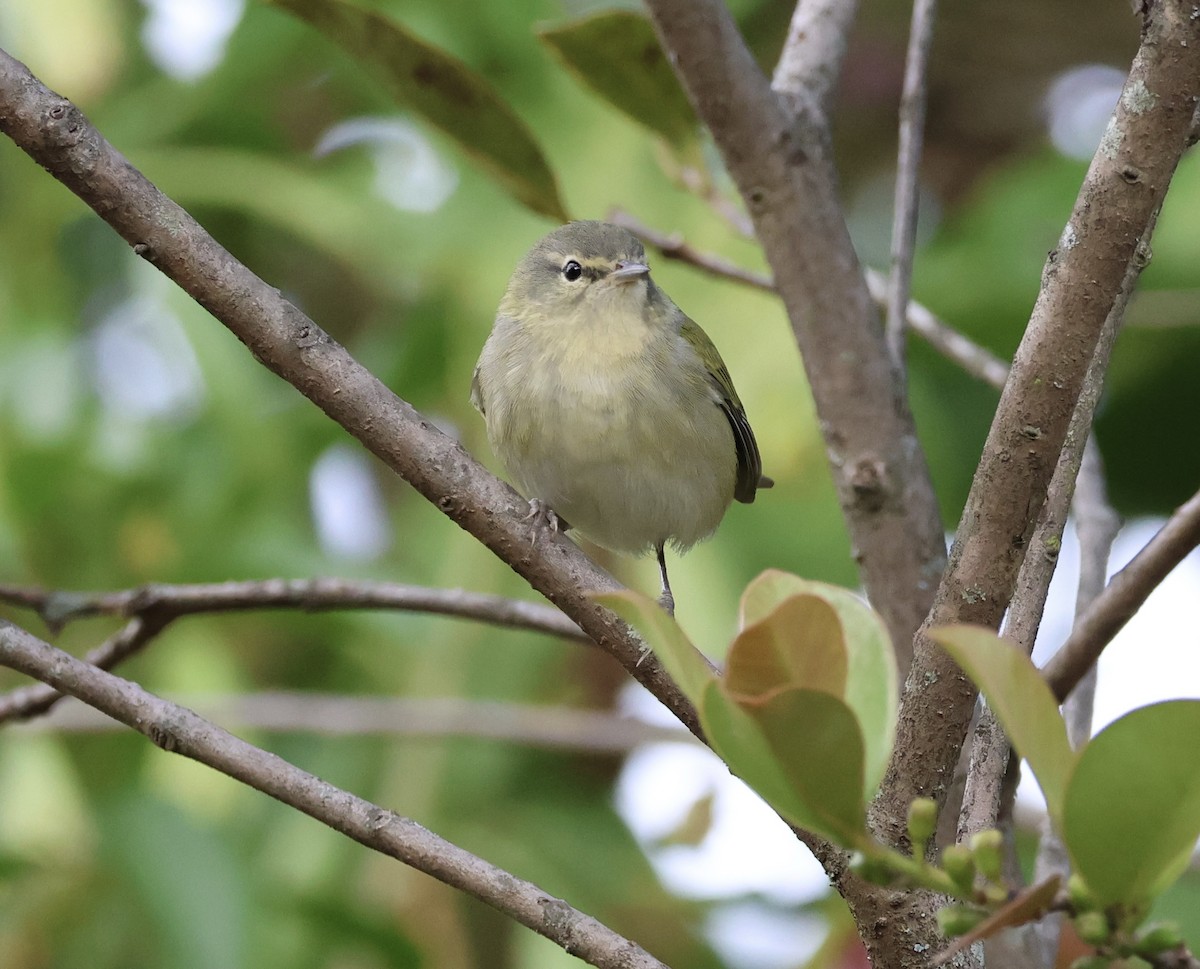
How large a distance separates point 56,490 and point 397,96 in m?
1.57

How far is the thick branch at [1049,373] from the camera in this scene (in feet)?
4.13

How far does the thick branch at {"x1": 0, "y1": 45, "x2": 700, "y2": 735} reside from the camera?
1.41 metres

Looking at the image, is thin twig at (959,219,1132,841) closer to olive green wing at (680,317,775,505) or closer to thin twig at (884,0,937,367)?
thin twig at (884,0,937,367)

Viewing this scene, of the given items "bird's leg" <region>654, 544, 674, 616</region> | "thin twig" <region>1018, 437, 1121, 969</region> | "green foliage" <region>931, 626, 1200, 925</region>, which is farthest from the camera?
"bird's leg" <region>654, 544, 674, 616</region>

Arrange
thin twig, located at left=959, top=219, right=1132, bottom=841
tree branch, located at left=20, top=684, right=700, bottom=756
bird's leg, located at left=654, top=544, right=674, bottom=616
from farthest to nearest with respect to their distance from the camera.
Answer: bird's leg, located at left=654, top=544, right=674, bottom=616 < tree branch, located at left=20, top=684, right=700, bottom=756 < thin twig, located at left=959, top=219, right=1132, bottom=841

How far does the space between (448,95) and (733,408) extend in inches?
53.4

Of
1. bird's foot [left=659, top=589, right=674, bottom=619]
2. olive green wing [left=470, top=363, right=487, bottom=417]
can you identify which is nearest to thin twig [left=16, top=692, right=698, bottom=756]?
bird's foot [left=659, top=589, right=674, bottom=619]

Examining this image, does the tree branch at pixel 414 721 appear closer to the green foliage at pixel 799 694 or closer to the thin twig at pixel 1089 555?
the thin twig at pixel 1089 555

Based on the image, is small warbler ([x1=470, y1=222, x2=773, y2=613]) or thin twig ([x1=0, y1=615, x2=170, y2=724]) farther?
small warbler ([x1=470, y1=222, x2=773, y2=613])

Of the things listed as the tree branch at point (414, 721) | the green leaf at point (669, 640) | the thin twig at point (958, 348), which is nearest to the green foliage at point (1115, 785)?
the green leaf at point (669, 640)

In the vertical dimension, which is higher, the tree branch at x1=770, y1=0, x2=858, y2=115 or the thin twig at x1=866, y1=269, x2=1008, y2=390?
the tree branch at x1=770, y1=0, x2=858, y2=115

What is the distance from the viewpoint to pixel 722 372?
351 cm

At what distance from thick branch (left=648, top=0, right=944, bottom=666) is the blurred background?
1031mm

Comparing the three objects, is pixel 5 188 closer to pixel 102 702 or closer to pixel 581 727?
pixel 581 727
